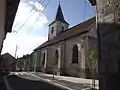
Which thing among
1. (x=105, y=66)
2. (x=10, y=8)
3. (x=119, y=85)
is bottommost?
(x=119, y=85)

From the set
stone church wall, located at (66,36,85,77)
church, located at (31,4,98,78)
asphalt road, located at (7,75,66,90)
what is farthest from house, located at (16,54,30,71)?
asphalt road, located at (7,75,66,90)

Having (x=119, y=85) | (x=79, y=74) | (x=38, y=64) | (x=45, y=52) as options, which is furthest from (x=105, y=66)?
(x=38, y=64)

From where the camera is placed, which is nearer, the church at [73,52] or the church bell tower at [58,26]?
the church at [73,52]

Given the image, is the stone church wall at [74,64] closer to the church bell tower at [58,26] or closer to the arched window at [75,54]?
the arched window at [75,54]

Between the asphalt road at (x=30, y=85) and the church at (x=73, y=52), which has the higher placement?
the church at (x=73, y=52)

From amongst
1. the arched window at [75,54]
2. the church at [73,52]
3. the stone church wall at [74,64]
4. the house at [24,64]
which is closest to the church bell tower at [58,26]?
the church at [73,52]

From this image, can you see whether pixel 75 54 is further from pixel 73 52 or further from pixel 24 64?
pixel 24 64

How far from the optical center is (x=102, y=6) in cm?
322

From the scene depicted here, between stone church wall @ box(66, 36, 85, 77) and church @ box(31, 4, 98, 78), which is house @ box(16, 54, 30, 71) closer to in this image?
church @ box(31, 4, 98, 78)

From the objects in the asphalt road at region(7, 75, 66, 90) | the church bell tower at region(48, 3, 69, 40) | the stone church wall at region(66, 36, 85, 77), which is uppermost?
the church bell tower at region(48, 3, 69, 40)

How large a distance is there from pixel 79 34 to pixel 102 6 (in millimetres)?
19287

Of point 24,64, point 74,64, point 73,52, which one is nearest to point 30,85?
point 74,64

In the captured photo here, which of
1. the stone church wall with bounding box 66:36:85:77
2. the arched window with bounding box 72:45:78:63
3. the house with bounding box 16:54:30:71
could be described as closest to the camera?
the stone church wall with bounding box 66:36:85:77

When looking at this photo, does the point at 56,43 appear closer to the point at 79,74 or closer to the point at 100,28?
the point at 79,74
